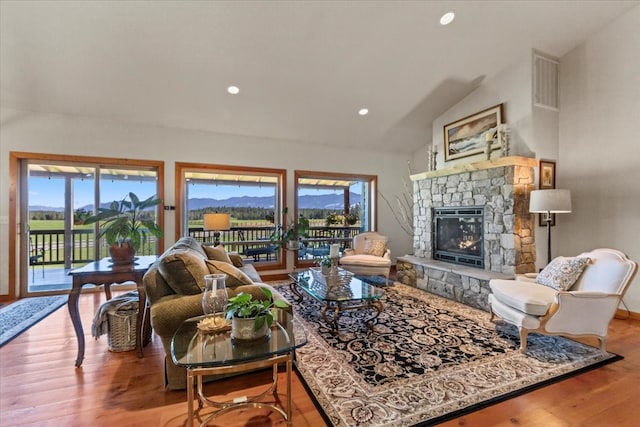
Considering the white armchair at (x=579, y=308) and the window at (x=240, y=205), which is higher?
the window at (x=240, y=205)

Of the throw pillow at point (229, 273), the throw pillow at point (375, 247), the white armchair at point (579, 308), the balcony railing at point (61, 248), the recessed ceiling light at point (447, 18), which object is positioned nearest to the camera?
→ the throw pillow at point (229, 273)

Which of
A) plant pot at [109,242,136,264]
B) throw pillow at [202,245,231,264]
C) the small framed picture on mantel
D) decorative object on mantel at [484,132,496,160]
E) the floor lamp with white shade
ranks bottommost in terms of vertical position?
throw pillow at [202,245,231,264]

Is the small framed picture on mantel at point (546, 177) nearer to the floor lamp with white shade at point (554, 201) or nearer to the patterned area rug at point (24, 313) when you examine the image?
the floor lamp with white shade at point (554, 201)

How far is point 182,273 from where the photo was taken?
2.11 metres

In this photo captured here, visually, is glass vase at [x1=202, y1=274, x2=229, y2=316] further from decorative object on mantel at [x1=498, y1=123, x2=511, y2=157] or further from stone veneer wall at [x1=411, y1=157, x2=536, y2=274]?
decorative object on mantel at [x1=498, y1=123, x2=511, y2=157]

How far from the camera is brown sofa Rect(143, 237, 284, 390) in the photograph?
6.54 ft

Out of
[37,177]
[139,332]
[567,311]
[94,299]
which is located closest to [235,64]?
[139,332]

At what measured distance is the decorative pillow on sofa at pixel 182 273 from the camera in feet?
6.89

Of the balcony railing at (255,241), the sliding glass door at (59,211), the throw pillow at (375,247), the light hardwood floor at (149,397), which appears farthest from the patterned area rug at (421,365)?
the sliding glass door at (59,211)

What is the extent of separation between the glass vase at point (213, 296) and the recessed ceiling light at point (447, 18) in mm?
3676

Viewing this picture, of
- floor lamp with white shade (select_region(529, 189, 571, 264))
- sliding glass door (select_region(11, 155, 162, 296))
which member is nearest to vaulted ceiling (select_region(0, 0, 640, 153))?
sliding glass door (select_region(11, 155, 162, 296))

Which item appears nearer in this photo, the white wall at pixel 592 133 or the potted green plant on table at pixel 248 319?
the potted green plant on table at pixel 248 319

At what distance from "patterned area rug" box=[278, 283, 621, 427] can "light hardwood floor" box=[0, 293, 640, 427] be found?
0.35 feet

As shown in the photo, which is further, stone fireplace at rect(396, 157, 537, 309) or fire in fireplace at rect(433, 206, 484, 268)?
fire in fireplace at rect(433, 206, 484, 268)
